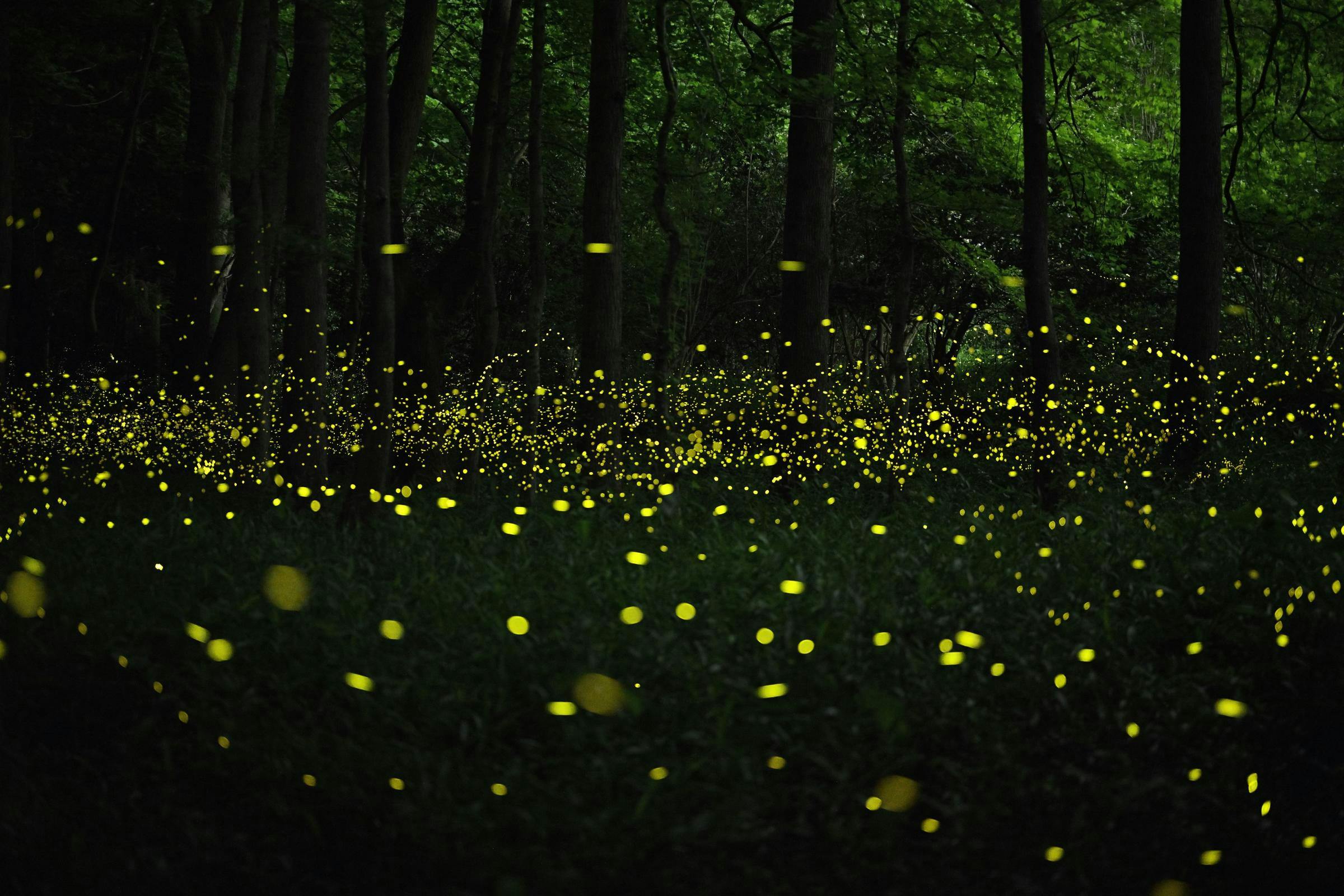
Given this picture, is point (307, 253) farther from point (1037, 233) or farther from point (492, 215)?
point (1037, 233)

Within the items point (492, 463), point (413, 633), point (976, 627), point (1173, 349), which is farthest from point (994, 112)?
point (413, 633)

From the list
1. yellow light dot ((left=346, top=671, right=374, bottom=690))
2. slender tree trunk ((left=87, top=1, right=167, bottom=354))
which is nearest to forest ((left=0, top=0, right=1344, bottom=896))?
yellow light dot ((left=346, top=671, right=374, bottom=690))

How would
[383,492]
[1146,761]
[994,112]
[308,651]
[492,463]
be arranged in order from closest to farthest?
[1146,761] → [308,651] → [383,492] → [492,463] → [994,112]

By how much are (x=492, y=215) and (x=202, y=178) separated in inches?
179

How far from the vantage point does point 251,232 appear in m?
12.0

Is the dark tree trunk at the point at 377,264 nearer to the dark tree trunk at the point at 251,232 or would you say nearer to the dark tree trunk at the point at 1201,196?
the dark tree trunk at the point at 251,232

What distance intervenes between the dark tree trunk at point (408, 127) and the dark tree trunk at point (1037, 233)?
591 centimetres

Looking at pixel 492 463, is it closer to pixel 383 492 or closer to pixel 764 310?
pixel 383 492

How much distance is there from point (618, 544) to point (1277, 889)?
186 inches

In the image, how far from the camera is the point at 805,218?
11.7m

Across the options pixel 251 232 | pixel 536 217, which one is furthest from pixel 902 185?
pixel 251 232

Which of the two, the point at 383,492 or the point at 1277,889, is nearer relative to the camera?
the point at 1277,889

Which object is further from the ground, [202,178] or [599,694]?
[202,178]

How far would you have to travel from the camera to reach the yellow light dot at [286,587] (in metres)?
7.36
